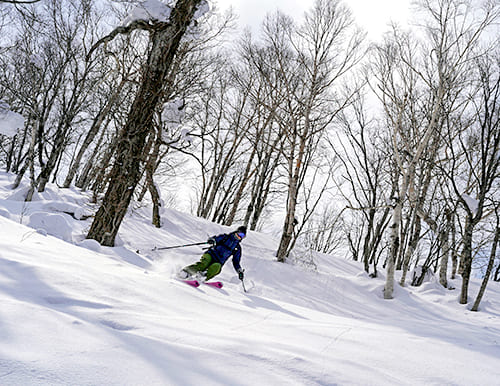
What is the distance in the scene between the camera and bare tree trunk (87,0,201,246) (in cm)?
589

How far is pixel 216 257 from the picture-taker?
6.06 m

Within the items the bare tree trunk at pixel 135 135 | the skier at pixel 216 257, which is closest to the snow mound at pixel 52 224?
the bare tree trunk at pixel 135 135

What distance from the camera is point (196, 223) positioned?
1210 centimetres

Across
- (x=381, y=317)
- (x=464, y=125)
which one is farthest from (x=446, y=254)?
(x=381, y=317)

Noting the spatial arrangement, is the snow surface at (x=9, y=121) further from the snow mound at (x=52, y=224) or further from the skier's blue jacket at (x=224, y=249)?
the skier's blue jacket at (x=224, y=249)

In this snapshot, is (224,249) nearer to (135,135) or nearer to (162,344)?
(135,135)

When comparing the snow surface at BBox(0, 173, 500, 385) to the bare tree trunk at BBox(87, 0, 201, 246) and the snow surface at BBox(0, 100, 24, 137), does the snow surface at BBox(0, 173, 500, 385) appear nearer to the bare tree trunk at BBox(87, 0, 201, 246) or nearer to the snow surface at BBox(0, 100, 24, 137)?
the bare tree trunk at BBox(87, 0, 201, 246)

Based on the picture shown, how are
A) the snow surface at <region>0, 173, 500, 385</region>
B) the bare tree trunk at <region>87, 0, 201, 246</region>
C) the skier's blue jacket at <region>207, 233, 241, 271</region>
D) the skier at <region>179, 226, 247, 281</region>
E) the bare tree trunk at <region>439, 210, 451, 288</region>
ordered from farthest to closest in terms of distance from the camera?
1. the bare tree trunk at <region>439, 210, 451, 288</region>
2. the skier's blue jacket at <region>207, 233, 241, 271</region>
3. the bare tree trunk at <region>87, 0, 201, 246</region>
4. the skier at <region>179, 226, 247, 281</region>
5. the snow surface at <region>0, 173, 500, 385</region>

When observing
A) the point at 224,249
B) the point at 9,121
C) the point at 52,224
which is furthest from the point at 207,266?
the point at 9,121

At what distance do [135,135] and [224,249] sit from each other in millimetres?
2727

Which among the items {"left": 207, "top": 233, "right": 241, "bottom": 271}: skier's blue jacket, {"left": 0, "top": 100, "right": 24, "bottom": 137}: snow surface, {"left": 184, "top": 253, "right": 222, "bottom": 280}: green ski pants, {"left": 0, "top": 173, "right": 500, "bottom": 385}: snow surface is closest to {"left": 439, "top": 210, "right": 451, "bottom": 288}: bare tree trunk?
{"left": 207, "top": 233, "right": 241, "bottom": 271}: skier's blue jacket

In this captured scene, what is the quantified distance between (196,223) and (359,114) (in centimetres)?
822

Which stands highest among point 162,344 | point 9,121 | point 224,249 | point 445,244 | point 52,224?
point 445,244

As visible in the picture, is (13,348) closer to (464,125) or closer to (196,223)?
(196,223)
